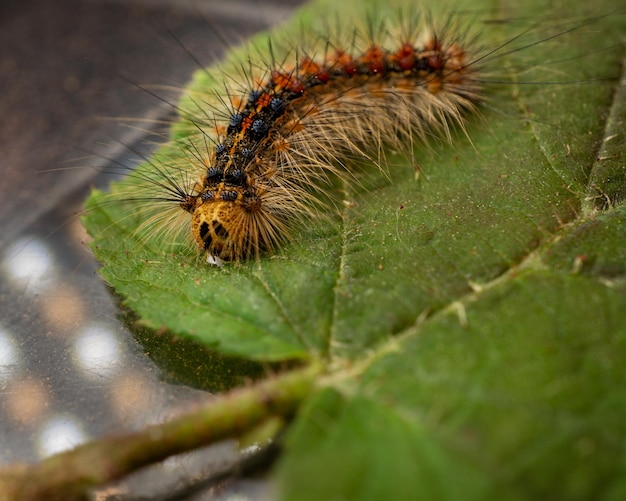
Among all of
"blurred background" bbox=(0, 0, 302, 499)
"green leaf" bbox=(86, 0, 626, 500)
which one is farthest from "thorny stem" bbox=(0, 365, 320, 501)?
"blurred background" bbox=(0, 0, 302, 499)

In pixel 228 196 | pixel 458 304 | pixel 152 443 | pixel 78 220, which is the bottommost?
pixel 458 304

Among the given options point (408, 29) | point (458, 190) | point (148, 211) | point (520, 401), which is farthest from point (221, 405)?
point (408, 29)

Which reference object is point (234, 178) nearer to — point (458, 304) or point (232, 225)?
point (232, 225)

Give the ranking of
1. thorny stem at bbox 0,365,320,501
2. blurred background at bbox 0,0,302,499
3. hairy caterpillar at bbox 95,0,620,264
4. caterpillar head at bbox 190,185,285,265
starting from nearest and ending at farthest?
thorny stem at bbox 0,365,320,501 → blurred background at bbox 0,0,302,499 → caterpillar head at bbox 190,185,285,265 → hairy caterpillar at bbox 95,0,620,264

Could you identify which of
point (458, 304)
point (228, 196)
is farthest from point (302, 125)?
point (458, 304)

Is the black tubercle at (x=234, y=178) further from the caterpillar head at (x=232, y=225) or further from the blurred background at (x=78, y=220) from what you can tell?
the blurred background at (x=78, y=220)

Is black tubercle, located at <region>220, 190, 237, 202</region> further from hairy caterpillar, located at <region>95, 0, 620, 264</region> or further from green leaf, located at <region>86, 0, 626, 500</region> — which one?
green leaf, located at <region>86, 0, 626, 500</region>
